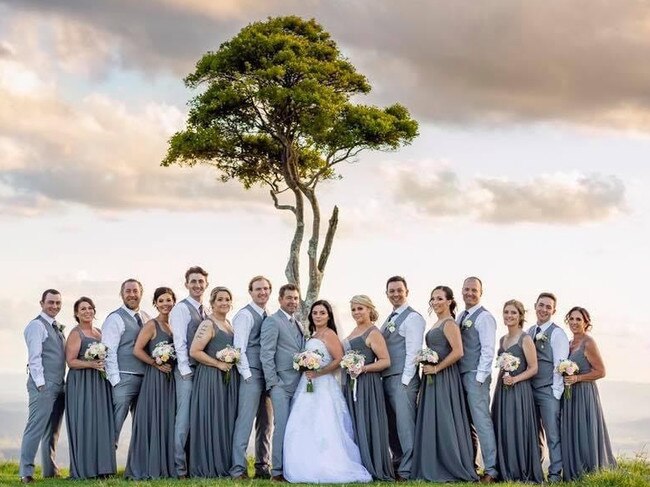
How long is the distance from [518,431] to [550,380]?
749mm

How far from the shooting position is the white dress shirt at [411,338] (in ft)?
40.1

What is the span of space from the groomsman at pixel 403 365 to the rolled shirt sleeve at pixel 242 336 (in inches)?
63.3

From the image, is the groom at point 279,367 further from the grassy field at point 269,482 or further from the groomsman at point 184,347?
the groomsman at point 184,347

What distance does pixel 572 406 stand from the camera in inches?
500

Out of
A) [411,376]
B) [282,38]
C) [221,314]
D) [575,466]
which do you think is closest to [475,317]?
[411,376]

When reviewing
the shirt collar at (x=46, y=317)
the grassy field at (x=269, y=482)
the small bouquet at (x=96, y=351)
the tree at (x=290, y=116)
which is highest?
the tree at (x=290, y=116)

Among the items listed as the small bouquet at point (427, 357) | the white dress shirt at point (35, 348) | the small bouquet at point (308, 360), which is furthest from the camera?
the white dress shirt at point (35, 348)

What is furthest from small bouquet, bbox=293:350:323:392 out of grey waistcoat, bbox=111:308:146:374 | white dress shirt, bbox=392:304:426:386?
grey waistcoat, bbox=111:308:146:374

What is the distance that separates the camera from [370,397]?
12.3 meters

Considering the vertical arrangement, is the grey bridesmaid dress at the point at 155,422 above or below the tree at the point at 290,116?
below

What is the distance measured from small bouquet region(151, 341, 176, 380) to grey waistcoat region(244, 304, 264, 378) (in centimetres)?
91

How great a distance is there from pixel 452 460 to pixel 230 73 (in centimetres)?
1471

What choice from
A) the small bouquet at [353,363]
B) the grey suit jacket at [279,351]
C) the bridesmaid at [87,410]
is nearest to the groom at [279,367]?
the grey suit jacket at [279,351]

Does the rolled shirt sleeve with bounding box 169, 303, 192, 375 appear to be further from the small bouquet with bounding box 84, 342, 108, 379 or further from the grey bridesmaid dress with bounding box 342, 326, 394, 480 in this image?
the grey bridesmaid dress with bounding box 342, 326, 394, 480
